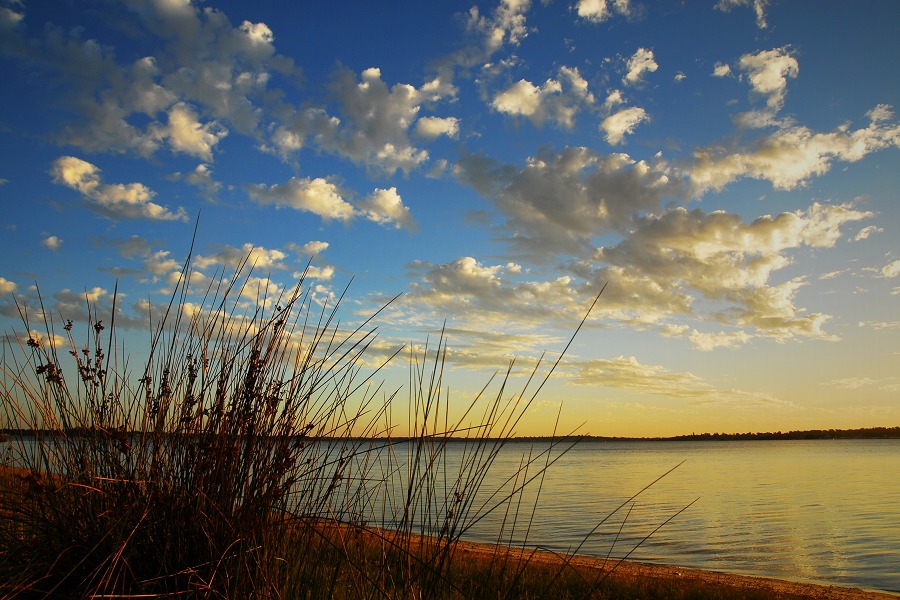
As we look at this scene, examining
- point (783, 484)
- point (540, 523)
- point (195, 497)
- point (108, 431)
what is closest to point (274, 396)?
point (195, 497)

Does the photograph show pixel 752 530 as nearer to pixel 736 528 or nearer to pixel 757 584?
pixel 736 528

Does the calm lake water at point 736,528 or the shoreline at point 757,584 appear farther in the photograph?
the calm lake water at point 736,528

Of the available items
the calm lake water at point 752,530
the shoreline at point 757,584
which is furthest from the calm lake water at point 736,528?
the shoreline at point 757,584

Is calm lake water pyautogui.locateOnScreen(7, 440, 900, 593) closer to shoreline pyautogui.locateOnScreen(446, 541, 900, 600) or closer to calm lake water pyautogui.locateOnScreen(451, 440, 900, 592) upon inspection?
calm lake water pyautogui.locateOnScreen(451, 440, 900, 592)

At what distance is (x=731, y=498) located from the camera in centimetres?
2964

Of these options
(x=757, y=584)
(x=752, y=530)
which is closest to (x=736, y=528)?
(x=752, y=530)

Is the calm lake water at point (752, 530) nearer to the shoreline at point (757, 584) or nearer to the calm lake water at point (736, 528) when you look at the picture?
the calm lake water at point (736, 528)

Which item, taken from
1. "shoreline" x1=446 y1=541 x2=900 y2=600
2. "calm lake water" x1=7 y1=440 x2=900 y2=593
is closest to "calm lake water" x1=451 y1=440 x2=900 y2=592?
"calm lake water" x1=7 y1=440 x2=900 y2=593

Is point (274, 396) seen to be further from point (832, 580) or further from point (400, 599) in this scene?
point (832, 580)

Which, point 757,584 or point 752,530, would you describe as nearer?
point 757,584

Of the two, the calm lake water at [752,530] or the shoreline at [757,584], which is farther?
the calm lake water at [752,530]

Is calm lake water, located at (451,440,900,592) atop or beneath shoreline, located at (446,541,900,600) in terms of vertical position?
beneath

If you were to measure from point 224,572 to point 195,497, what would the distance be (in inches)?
15.0

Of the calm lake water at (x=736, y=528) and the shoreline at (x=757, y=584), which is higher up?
the shoreline at (x=757, y=584)
